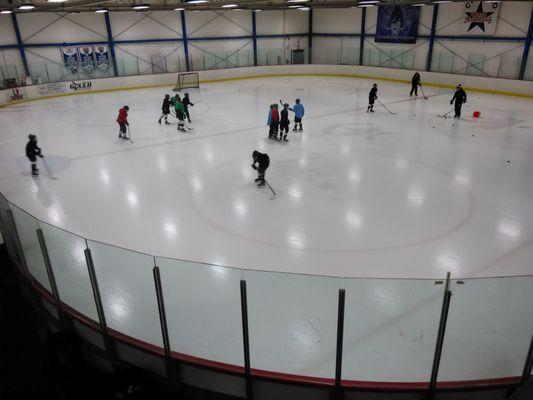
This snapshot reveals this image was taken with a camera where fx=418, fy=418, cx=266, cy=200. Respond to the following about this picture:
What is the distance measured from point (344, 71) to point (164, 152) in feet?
70.7

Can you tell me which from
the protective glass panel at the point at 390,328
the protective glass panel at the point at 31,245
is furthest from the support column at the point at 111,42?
the protective glass panel at the point at 390,328

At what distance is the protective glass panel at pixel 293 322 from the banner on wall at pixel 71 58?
90.2 ft

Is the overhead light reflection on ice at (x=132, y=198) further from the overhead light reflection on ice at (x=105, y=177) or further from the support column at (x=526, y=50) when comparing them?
the support column at (x=526, y=50)

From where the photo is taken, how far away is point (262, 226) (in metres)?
8.46

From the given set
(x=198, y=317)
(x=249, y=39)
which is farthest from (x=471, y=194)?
(x=249, y=39)

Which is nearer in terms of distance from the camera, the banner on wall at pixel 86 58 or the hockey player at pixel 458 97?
the hockey player at pixel 458 97

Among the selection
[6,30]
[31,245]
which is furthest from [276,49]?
[31,245]

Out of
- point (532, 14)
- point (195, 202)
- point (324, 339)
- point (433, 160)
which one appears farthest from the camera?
point (532, 14)

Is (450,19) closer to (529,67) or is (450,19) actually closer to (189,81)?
Result: (529,67)

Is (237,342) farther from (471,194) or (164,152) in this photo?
(164,152)

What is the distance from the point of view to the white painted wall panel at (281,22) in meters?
32.9

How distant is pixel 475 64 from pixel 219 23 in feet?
58.8

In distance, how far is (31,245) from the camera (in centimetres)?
582

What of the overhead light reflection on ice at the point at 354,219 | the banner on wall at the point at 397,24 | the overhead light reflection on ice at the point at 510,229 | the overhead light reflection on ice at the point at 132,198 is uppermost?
the banner on wall at the point at 397,24
